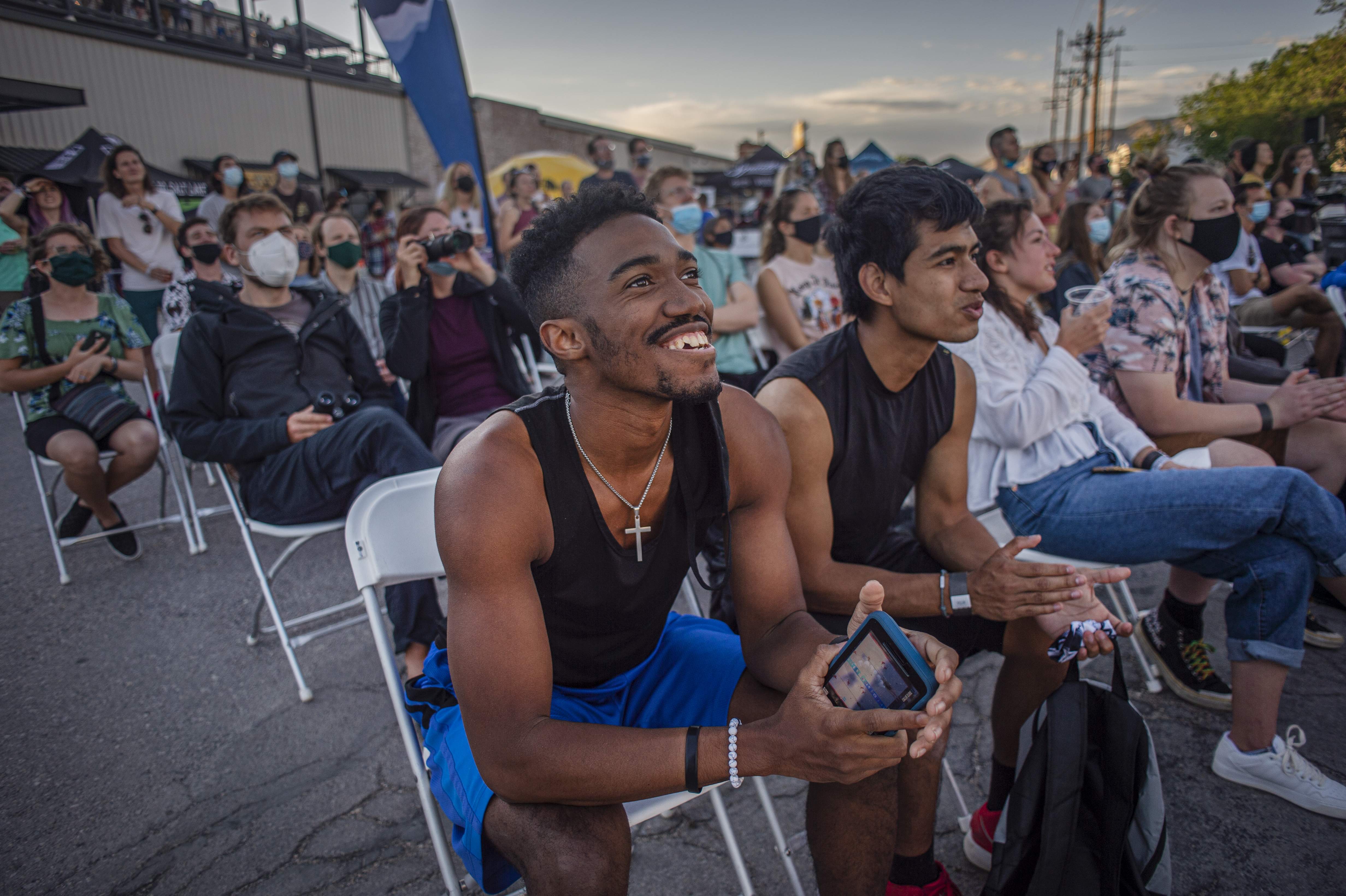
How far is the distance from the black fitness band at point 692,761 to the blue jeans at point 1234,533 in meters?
1.63

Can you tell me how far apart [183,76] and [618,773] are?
2232 cm

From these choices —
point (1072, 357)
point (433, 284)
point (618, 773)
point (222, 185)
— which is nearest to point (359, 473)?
point (433, 284)

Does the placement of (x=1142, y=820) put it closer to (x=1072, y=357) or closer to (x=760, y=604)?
(x=760, y=604)

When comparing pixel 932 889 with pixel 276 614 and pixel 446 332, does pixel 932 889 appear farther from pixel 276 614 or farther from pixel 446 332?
pixel 446 332

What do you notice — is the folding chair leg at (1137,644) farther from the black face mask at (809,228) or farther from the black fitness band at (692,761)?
the black face mask at (809,228)

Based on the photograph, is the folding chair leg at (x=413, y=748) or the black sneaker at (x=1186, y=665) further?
the black sneaker at (x=1186, y=665)

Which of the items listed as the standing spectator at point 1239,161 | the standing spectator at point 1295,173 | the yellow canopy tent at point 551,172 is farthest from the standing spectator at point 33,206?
the standing spectator at point 1295,173

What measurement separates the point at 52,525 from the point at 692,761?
421cm

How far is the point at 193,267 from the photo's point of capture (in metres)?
5.66

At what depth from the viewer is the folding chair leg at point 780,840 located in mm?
1788

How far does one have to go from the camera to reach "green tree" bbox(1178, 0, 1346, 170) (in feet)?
36.4

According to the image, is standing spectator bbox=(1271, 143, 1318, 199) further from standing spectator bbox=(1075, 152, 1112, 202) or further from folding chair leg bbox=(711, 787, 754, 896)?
folding chair leg bbox=(711, 787, 754, 896)

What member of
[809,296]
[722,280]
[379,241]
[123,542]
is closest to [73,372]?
[123,542]

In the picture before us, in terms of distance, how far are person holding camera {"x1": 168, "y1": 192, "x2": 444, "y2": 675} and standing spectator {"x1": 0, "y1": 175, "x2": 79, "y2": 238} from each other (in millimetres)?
4409
